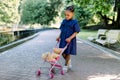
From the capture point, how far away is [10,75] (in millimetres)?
9070

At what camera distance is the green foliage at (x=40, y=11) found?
222 feet

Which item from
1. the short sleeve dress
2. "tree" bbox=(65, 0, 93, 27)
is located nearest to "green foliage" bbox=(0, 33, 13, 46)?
the short sleeve dress

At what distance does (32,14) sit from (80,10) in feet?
61.5

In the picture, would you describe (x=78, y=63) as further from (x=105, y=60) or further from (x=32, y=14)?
(x=32, y=14)

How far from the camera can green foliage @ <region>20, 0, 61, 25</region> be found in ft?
222

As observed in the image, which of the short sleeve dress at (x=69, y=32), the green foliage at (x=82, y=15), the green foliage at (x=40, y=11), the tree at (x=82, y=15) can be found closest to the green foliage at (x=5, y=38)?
the short sleeve dress at (x=69, y=32)

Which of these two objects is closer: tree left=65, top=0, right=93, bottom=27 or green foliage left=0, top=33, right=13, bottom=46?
green foliage left=0, top=33, right=13, bottom=46

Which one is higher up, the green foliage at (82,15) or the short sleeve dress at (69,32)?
the short sleeve dress at (69,32)

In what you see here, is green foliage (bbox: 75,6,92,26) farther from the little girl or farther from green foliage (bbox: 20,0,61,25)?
the little girl

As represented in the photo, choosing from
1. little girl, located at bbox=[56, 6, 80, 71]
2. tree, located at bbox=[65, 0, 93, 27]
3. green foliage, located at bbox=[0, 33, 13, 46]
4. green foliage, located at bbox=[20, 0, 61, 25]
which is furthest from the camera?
green foliage, located at bbox=[20, 0, 61, 25]

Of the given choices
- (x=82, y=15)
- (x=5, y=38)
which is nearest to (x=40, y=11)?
(x=82, y=15)

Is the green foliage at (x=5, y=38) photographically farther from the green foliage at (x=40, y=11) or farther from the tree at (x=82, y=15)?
the green foliage at (x=40, y=11)

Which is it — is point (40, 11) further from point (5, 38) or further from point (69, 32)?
point (69, 32)

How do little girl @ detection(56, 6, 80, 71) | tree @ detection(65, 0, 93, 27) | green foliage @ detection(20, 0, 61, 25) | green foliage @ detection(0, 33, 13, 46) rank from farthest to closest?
green foliage @ detection(20, 0, 61, 25), tree @ detection(65, 0, 93, 27), green foliage @ detection(0, 33, 13, 46), little girl @ detection(56, 6, 80, 71)
